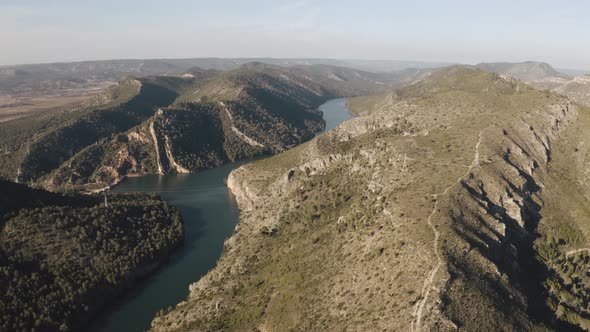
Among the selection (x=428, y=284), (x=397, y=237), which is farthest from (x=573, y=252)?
(x=428, y=284)

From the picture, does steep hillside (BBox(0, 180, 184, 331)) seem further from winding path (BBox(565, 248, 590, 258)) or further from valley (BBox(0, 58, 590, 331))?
winding path (BBox(565, 248, 590, 258))

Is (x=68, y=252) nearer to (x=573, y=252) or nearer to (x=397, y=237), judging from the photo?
(x=397, y=237)

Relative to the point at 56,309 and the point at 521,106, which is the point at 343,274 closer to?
the point at 56,309

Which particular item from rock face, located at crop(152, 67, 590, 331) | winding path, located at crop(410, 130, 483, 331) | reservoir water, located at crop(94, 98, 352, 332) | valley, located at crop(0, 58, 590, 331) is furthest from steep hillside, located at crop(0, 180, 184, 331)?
winding path, located at crop(410, 130, 483, 331)

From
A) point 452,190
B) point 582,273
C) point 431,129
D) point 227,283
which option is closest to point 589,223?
point 582,273

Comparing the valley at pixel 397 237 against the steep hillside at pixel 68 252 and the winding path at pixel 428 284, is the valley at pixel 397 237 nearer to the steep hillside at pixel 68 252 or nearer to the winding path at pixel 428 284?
the winding path at pixel 428 284
